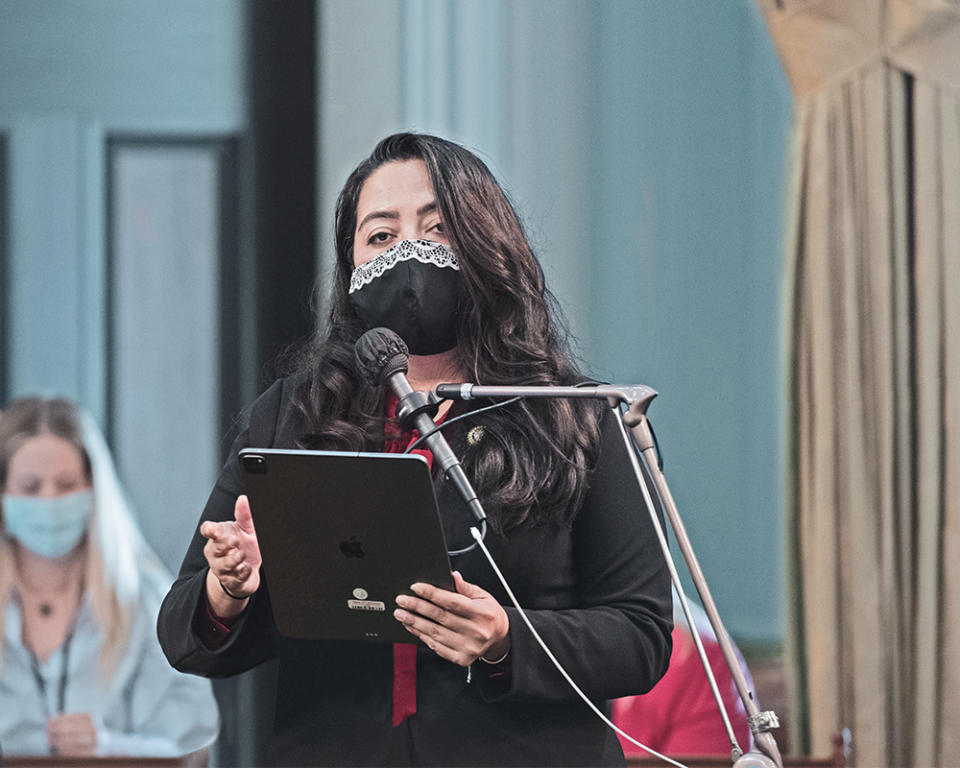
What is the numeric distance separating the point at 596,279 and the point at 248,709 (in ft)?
5.27

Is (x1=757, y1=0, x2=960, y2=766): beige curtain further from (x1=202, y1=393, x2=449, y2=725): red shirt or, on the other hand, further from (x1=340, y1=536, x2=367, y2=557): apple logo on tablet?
(x1=340, y1=536, x2=367, y2=557): apple logo on tablet

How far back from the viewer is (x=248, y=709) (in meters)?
3.35

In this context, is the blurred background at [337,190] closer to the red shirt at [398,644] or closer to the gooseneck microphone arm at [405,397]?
the red shirt at [398,644]

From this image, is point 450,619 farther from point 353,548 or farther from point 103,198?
point 103,198

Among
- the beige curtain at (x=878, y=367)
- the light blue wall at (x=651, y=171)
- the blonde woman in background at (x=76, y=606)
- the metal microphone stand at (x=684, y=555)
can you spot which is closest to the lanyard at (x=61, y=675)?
the blonde woman in background at (x=76, y=606)

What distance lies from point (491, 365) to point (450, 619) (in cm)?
38

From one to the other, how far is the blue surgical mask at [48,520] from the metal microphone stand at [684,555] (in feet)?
7.47

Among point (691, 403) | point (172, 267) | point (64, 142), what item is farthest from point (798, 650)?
point (64, 142)

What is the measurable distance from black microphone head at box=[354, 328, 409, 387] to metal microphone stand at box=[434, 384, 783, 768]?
0.24ft

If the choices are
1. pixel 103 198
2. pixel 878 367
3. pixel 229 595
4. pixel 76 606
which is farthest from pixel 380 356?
pixel 103 198

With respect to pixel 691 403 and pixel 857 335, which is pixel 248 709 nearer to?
pixel 691 403

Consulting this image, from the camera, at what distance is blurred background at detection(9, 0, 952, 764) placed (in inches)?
128

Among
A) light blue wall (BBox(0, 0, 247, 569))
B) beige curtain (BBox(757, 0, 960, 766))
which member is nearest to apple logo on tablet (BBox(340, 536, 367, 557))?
beige curtain (BBox(757, 0, 960, 766))

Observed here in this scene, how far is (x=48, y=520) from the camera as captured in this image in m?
3.10
